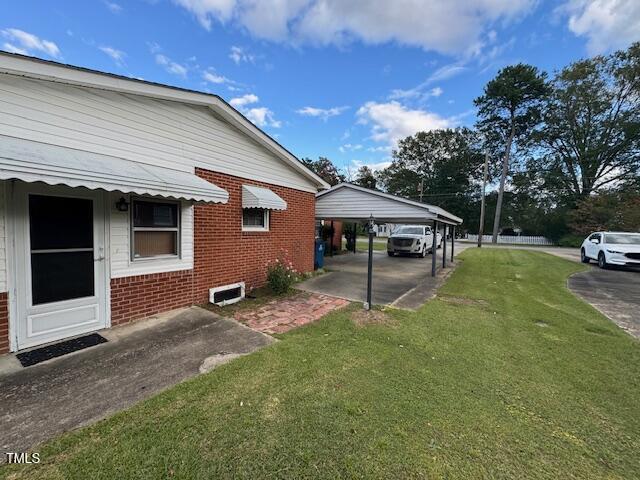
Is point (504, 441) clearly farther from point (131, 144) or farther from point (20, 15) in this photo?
point (20, 15)

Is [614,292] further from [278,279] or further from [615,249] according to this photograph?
[278,279]

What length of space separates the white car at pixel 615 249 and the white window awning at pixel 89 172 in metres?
16.9

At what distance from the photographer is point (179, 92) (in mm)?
5117

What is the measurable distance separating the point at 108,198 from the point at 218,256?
2.33 m

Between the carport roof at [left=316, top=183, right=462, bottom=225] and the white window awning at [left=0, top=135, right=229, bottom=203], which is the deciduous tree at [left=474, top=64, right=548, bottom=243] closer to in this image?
the carport roof at [left=316, top=183, right=462, bottom=225]

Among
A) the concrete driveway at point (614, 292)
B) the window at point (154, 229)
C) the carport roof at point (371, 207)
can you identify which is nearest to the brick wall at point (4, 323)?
the window at point (154, 229)

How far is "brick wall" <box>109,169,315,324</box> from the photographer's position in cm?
478

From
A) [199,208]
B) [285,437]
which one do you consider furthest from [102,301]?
[285,437]

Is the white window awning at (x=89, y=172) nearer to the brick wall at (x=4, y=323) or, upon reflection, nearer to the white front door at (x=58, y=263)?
the white front door at (x=58, y=263)

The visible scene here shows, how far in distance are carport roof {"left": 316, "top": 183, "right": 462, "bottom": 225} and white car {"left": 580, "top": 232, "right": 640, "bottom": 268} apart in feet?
25.4

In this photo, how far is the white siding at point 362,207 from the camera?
9992 millimetres

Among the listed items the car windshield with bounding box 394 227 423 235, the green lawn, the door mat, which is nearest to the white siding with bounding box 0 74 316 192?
the door mat

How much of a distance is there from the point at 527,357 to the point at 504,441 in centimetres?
220

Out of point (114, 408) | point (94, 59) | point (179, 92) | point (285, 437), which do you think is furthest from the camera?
point (94, 59)
